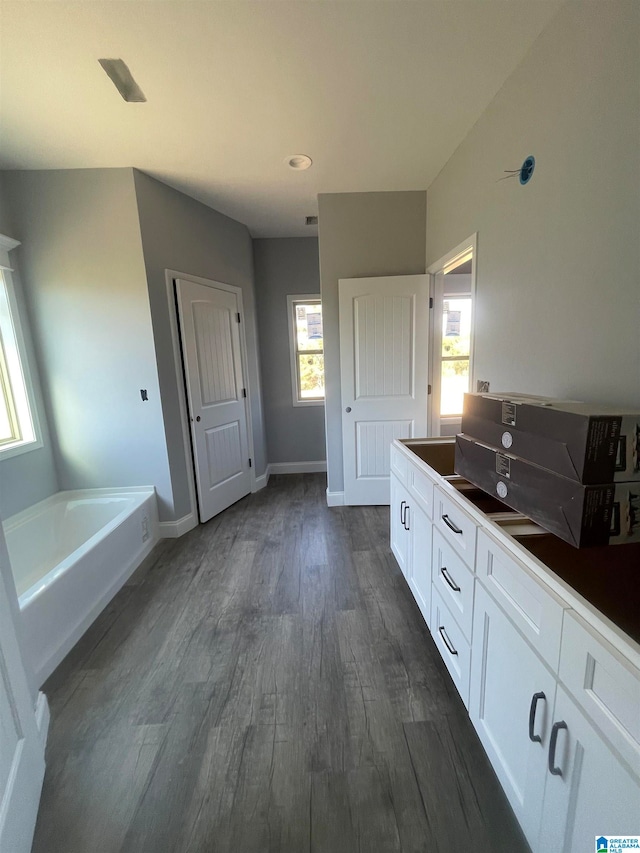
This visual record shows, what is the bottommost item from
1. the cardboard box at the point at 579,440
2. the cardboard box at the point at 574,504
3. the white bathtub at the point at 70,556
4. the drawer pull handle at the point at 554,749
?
the white bathtub at the point at 70,556

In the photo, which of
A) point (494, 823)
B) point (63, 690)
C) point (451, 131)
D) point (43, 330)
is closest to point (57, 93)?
point (43, 330)

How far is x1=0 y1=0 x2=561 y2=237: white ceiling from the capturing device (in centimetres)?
129

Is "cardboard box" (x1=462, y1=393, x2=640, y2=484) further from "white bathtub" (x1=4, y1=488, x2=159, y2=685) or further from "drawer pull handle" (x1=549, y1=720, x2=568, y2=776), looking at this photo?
"white bathtub" (x1=4, y1=488, x2=159, y2=685)

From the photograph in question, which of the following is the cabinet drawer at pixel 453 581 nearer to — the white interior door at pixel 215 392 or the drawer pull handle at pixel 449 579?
the drawer pull handle at pixel 449 579

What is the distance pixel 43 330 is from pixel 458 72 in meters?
2.99

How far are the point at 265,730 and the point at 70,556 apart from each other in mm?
1340

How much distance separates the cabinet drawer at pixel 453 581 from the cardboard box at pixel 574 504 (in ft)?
1.01

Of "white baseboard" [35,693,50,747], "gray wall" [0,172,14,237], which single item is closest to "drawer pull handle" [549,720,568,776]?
"white baseboard" [35,693,50,747]

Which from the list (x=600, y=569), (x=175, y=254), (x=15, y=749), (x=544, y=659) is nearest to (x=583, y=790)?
(x=544, y=659)

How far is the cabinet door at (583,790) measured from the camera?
0.58 meters

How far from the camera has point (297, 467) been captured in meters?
4.24

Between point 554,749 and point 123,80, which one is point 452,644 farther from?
point 123,80

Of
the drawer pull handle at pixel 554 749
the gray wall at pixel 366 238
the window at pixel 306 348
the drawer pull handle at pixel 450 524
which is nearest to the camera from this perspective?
the drawer pull handle at pixel 554 749

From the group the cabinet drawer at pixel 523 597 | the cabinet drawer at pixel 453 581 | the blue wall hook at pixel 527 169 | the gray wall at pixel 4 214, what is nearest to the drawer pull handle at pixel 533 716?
the cabinet drawer at pixel 523 597
